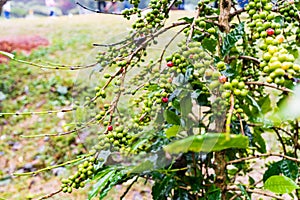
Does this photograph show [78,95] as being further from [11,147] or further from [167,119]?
[11,147]

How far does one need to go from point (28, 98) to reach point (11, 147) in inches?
24.6

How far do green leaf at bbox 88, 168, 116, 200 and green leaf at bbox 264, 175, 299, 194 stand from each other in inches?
9.5

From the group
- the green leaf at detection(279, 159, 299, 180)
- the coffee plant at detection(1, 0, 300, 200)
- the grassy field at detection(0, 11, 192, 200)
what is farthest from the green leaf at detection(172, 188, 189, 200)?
the grassy field at detection(0, 11, 192, 200)

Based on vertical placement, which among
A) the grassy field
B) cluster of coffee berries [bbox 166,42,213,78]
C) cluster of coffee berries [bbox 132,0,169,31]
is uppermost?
cluster of coffee berries [bbox 132,0,169,31]

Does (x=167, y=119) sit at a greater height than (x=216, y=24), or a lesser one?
lesser

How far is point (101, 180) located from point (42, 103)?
2.59 metres

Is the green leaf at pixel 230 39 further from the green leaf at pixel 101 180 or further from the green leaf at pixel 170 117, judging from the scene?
the green leaf at pixel 101 180

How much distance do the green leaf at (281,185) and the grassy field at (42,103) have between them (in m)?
0.97

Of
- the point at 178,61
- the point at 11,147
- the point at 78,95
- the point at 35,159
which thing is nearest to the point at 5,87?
the point at 11,147

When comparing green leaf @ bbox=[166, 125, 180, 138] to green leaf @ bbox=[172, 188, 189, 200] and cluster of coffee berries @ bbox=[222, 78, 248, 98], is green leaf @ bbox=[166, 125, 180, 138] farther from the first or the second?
green leaf @ bbox=[172, 188, 189, 200]

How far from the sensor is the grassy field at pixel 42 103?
7.38 ft

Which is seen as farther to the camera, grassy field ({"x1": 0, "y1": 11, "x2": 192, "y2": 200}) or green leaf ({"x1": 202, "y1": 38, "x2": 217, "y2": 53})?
grassy field ({"x1": 0, "y1": 11, "x2": 192, "y2": 200})

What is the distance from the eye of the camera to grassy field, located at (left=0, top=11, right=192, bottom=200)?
7.38 ft

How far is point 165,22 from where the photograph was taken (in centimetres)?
70
